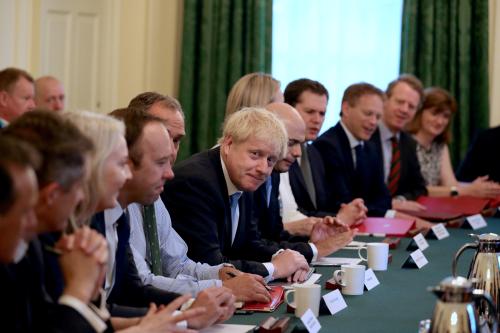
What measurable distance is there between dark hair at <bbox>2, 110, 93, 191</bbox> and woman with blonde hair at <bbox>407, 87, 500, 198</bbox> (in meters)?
5.23

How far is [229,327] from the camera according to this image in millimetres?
2531

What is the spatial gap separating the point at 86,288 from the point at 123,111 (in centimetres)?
99

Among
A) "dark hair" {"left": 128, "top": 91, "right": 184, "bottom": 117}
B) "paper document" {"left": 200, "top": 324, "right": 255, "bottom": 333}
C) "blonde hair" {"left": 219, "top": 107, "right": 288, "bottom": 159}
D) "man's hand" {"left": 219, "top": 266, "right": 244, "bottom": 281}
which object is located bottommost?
"paper document" {"left": 200, "top": 324, "right": 255, "bottom": 333}

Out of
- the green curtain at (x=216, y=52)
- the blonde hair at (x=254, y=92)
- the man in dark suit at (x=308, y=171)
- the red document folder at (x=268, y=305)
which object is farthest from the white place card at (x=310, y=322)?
the green curtain at (x=216, y=52)

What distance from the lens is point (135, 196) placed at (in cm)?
273

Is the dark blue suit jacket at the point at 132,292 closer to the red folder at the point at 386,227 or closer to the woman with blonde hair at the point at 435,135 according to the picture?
the red folder at the point at 386,227

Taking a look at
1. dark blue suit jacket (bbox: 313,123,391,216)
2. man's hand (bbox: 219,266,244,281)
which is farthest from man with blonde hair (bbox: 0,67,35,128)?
man's hand (bbox: 219,266,244,281)

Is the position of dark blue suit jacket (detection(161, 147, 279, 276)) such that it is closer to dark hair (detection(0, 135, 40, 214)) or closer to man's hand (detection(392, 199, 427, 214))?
dark hair (detection(0, 135, 40, 214))

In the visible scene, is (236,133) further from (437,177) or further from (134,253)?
(437,177)

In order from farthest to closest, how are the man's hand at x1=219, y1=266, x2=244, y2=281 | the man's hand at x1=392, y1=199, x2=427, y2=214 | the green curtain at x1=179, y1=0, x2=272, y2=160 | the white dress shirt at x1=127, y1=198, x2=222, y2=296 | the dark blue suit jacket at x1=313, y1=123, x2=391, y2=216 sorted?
the green curtain at x1=179, y1=0, x2=272, y2=160 < the man's hand at x1=392, y1=199, x2=427, y2=214 < the dark blue suit jacket at x1=313, y1=123, x2=391, y2=216 < the man's hand at x1=219, y1=266, x2=244, y2=281 < the white dress shirt at x1=127, y1=198, x2=222, y2=296

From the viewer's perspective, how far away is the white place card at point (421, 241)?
429 cm

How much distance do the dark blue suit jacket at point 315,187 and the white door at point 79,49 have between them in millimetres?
2894

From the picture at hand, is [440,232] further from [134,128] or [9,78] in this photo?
[9,78]

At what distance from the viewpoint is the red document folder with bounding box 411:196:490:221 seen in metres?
5.48
